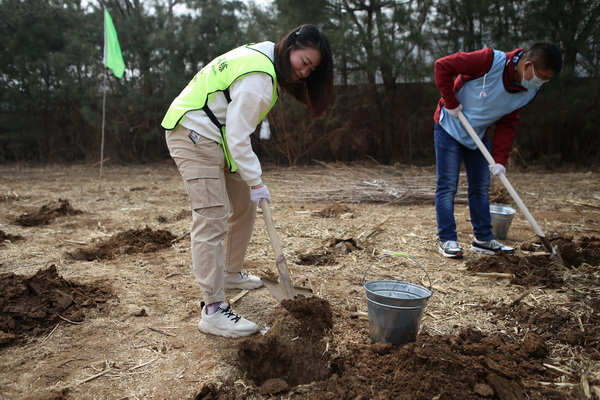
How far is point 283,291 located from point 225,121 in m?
0.99

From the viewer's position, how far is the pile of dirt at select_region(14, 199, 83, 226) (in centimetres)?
492

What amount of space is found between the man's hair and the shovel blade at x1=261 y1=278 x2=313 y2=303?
2.35 metres

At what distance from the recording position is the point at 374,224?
4883mm

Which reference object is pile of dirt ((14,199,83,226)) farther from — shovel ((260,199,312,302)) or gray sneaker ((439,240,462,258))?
gray sneaker ((439,240,462,258))

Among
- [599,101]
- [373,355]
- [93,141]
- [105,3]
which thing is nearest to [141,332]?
[373,355]

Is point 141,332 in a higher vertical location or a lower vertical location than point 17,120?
lower

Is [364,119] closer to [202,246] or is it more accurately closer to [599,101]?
[599,101]

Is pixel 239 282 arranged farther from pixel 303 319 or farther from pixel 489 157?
pixel 489 157

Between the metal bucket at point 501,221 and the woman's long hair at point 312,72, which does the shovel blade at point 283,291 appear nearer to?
the woman's long hair at point 312,72

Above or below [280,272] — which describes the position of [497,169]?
above

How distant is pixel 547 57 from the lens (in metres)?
3.07

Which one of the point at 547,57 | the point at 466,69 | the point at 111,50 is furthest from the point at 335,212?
the point at 111,50

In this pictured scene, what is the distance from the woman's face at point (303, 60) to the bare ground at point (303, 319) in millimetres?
1066

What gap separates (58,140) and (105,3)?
409 centimetres
